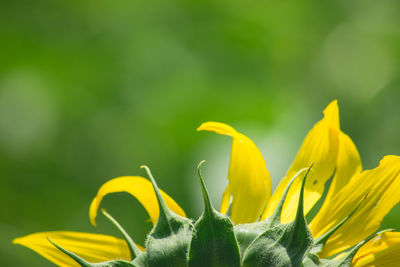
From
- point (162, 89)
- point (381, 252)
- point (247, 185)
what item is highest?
point (162, 89)

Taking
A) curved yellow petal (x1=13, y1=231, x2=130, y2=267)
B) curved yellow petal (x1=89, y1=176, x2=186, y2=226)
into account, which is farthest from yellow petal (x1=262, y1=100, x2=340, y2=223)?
curved yellow petal (x1=13, y1=231, x2=130, y2=267)

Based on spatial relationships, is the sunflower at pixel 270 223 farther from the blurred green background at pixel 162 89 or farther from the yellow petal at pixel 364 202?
the blurred green background at pixel 162 89

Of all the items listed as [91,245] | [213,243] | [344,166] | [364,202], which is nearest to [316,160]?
[344,166]

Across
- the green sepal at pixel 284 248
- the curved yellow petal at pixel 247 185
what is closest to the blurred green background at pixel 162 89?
the curved yellow petal at pixel 247 185

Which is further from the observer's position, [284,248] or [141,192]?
[141,192]

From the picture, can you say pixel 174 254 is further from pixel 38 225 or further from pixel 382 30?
pixel 382 30

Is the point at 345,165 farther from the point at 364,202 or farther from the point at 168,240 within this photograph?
the point at 168,240

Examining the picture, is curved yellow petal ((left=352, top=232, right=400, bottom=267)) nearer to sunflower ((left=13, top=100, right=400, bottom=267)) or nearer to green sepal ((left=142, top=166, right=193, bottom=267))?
sunflower ((left=13, top=100, right=400, bottom=267))
